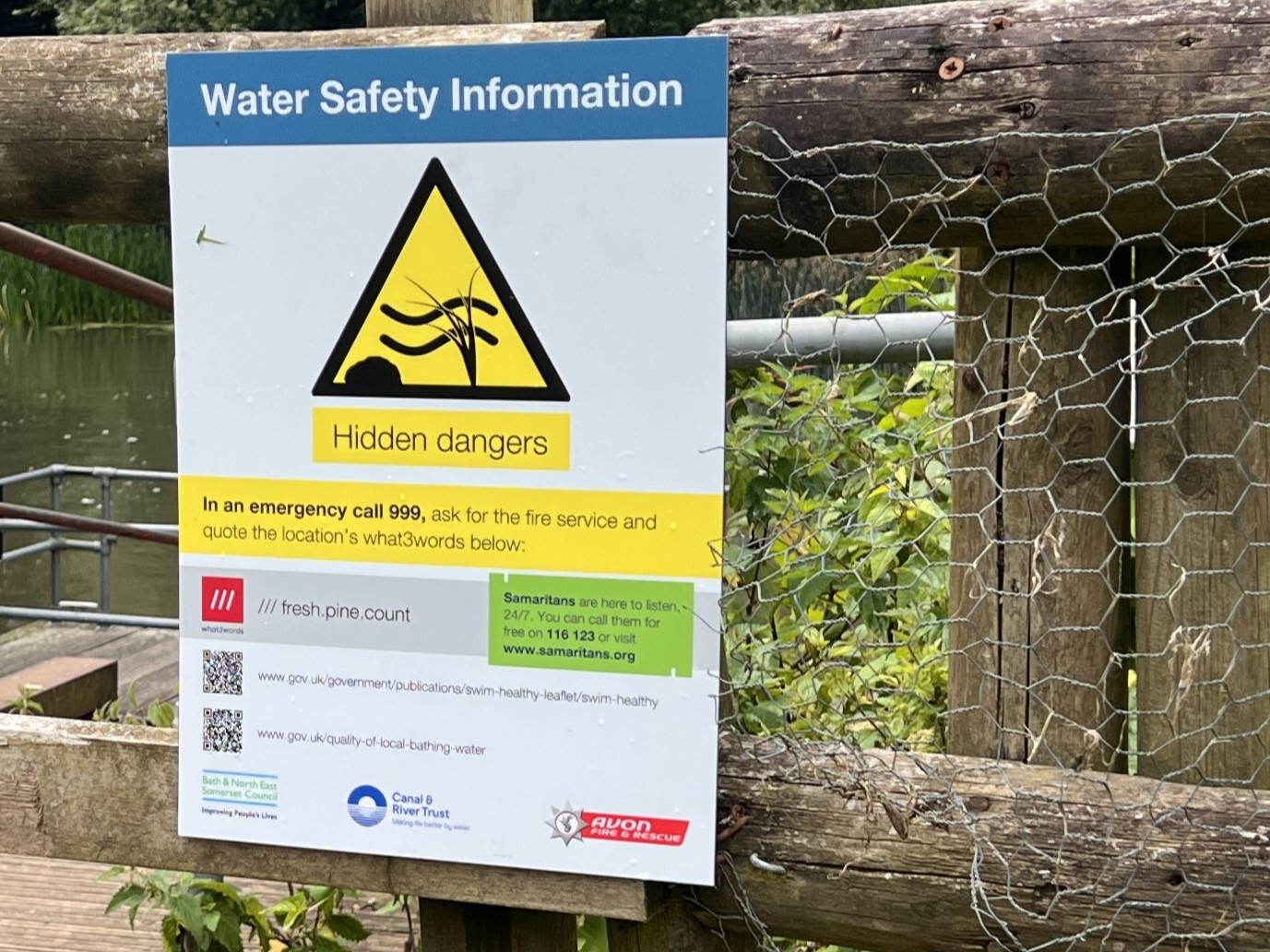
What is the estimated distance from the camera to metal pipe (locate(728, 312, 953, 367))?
2002 mm

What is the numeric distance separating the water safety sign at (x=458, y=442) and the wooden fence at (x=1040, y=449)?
0.27 feet

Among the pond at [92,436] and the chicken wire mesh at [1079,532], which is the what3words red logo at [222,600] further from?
the pond at [92,436]

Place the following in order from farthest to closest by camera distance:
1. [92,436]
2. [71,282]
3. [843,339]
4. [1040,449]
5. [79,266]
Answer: [71,282]
[92,436]
[79,266]
[843,339]
[1040,449]

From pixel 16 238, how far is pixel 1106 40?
5.15 ft

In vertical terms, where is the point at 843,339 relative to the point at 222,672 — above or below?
above

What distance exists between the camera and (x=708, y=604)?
176 centimetres

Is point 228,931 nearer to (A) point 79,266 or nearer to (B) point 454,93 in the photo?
(A) point 79,266

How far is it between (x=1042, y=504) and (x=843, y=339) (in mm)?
390

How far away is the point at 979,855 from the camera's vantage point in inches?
70.1

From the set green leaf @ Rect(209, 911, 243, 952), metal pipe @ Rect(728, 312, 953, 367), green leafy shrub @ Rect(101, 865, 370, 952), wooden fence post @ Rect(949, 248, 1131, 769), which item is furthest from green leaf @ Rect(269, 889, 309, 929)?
wooden fence post @ Rect(949, 248, 1131, 769)

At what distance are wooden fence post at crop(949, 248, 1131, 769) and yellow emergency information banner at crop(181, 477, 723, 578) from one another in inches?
12.8

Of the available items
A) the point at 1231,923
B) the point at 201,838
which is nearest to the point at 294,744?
the point at 201,838

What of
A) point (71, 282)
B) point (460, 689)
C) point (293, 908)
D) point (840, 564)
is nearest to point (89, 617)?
point (293, 908)

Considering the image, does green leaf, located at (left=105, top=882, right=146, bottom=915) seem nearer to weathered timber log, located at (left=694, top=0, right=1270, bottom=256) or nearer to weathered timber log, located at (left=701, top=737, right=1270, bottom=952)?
weathered timber log, located at (left=701, top=737, right=1270, bottom=952)
